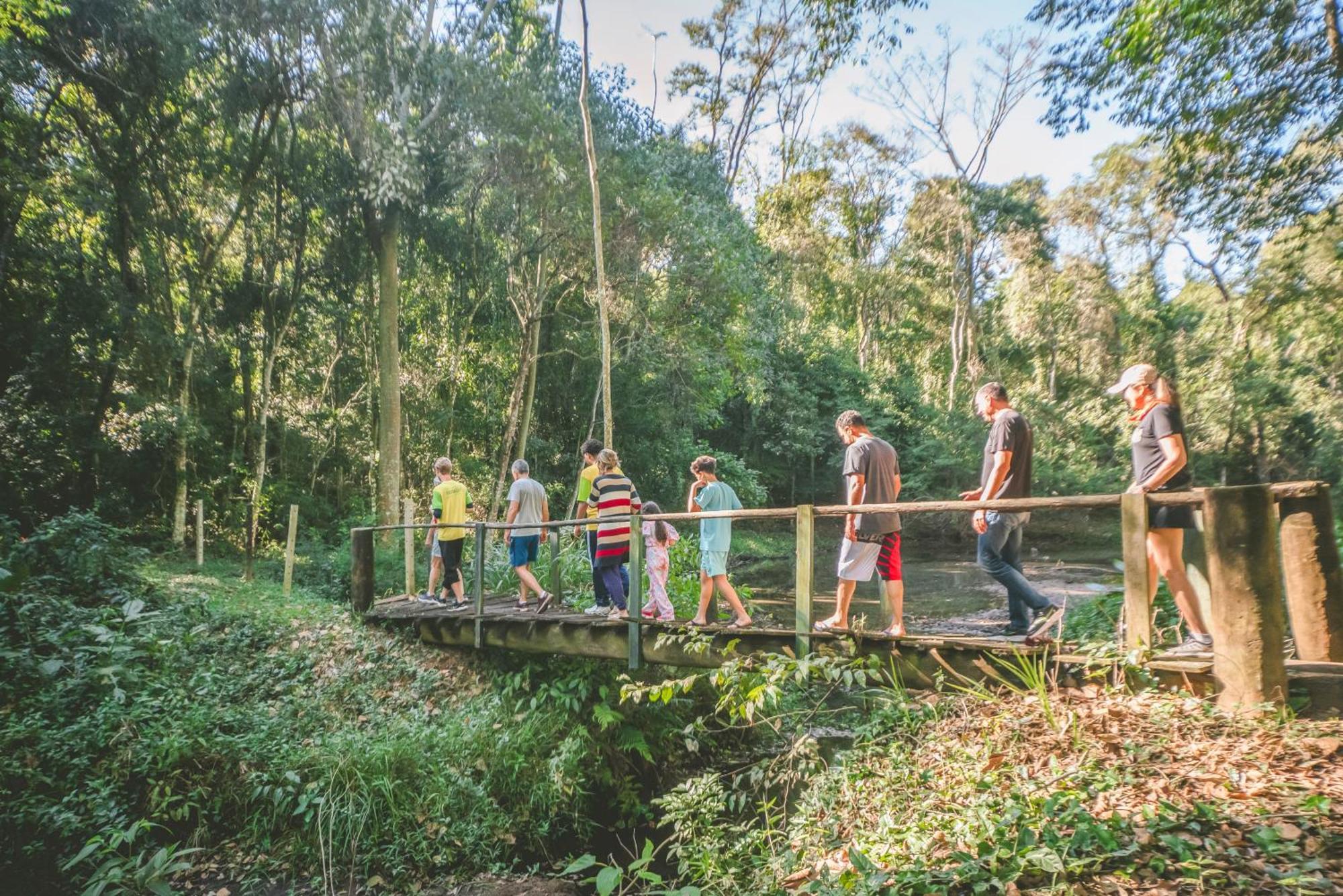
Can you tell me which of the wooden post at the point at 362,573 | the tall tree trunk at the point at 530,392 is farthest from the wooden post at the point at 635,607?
the tall tree trunk at the point at 530,392

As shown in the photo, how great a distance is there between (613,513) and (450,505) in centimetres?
246

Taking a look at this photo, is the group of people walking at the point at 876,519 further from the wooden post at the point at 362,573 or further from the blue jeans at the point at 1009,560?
the wooden post at the point at 362,573

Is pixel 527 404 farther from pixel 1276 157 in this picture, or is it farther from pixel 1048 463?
pixel 1048 463

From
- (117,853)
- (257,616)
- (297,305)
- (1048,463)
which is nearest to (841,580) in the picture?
(117,853)

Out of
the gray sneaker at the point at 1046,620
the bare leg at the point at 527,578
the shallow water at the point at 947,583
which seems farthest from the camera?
the shallow water at the point at 947,583

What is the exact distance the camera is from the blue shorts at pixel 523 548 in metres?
8.12

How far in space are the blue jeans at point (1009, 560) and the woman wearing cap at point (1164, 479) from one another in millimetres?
778

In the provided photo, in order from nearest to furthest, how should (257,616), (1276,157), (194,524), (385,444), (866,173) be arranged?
(257,616), (1276,157), (385,444), (194,524), (866,173)

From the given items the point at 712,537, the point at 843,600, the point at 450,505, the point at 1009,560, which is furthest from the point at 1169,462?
the point at 450,505

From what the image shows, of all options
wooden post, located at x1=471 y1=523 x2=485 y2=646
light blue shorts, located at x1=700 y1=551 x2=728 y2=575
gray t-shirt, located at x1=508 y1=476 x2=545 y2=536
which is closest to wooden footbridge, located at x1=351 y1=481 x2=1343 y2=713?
light blue shorts, located at x1=700 y1=551 x2=728 y2=575

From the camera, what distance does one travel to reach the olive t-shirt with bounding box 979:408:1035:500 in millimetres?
5023

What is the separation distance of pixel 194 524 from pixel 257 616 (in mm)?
11206

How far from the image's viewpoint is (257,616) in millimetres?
8805

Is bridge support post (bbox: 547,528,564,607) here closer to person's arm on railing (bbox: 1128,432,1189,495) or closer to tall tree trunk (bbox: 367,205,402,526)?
person's arm on railing (bbox: 1128,432,1189,495)
